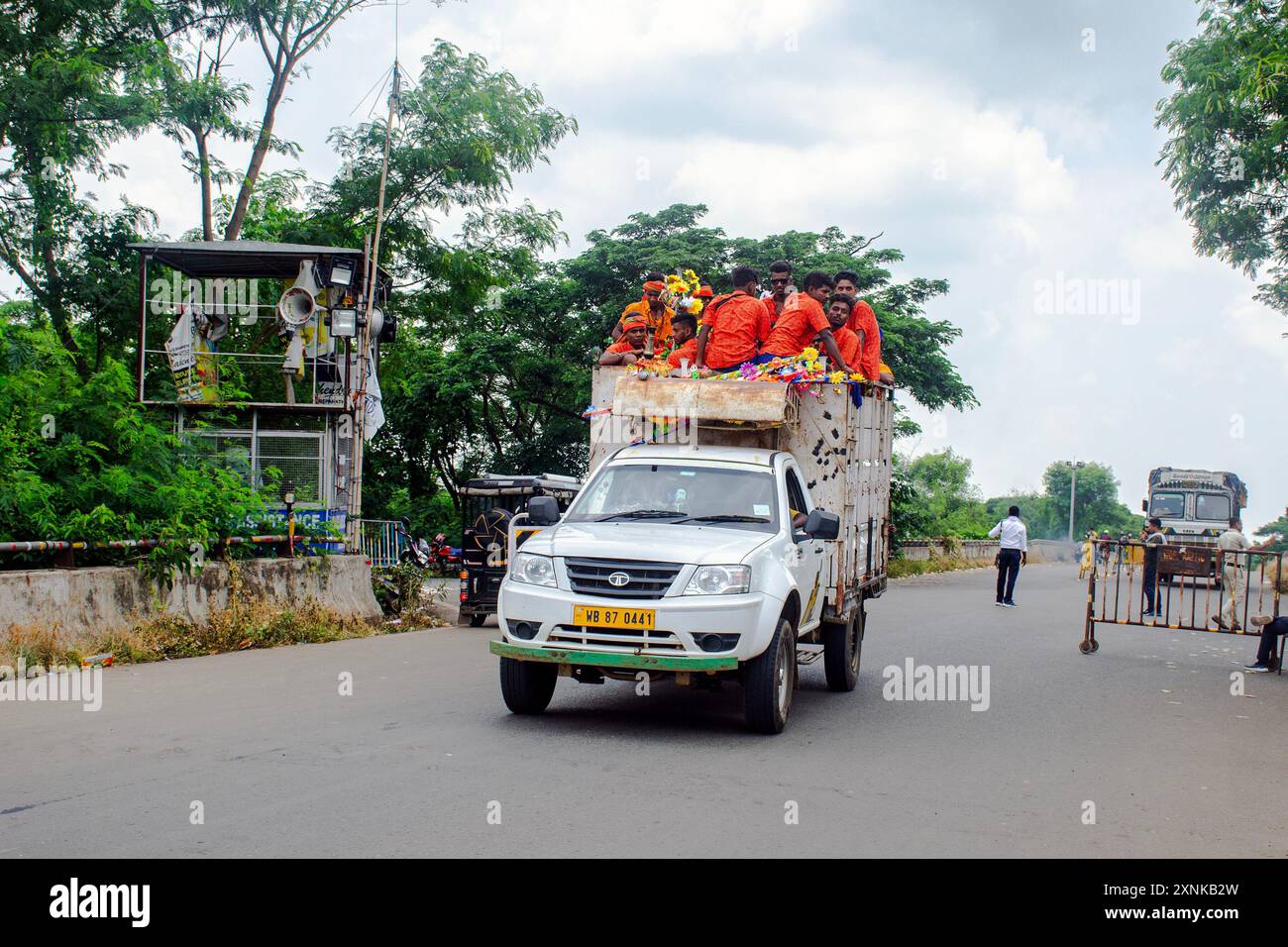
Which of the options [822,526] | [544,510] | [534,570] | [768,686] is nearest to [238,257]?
[544,510]

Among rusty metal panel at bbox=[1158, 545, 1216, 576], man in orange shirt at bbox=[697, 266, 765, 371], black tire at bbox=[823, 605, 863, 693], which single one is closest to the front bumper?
black tire at bbox=[823, 605, 863, 693]

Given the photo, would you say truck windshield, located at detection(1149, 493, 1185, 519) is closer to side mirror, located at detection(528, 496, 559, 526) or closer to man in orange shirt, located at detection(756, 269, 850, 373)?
man in orange shirt, located at detection(756, 269, 850, 373)

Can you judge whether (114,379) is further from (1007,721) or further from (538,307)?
(538,307)

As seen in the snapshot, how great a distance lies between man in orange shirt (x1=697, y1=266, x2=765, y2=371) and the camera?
1091cm

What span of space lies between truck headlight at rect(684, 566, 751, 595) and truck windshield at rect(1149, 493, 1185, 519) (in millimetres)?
31778

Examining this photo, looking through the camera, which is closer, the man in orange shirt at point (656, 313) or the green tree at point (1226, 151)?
the man in orange shirt at point (656, 313)

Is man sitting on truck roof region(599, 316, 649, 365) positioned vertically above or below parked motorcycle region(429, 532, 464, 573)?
above

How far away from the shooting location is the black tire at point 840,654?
10.3 meters

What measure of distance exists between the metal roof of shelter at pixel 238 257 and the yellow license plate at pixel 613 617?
1349cm

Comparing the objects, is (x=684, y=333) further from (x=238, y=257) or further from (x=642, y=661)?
(x=238, y=257)

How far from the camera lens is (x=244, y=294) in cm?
2258

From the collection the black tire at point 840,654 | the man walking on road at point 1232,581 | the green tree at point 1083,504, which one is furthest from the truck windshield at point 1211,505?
the green tree at point 1083,504

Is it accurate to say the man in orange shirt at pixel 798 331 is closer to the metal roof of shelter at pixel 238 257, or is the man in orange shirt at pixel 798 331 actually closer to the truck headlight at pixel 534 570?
the truck headlight at pixel 534 570

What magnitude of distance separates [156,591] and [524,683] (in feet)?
18.7
